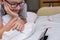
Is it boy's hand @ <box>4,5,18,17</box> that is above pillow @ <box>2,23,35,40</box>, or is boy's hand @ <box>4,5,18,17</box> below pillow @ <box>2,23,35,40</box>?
above

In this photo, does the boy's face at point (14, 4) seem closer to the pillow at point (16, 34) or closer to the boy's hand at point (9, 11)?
the boy's hand at point (9, 11)

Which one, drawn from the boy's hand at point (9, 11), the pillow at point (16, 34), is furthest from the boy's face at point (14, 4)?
the pillow at point (16, 34)

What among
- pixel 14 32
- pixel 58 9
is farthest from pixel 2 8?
pixel 58 9

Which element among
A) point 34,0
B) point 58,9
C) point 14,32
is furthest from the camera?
point 34,0

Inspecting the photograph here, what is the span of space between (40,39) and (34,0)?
9.88 feet

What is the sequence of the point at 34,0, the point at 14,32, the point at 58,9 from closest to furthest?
the point at 14,32 < the point at 58,9 < the point at 34,0

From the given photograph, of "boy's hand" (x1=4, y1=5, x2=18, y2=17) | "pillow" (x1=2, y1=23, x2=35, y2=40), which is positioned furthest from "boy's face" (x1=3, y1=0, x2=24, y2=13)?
"pillow" (x1=2, y1=23, x2=35, y2=40)

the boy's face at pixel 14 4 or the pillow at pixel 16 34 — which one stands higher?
the boy's face at pixel 14 4

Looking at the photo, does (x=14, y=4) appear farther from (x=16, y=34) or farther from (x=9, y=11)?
(x=16, y=34)

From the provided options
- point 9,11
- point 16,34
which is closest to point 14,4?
point 9,11

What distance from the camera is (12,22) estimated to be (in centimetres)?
96

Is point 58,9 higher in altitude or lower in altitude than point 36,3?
higher

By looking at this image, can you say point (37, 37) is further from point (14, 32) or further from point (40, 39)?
point (14, 32)

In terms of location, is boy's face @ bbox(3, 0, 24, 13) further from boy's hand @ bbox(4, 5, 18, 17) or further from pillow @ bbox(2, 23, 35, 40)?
pillow @ bbox(2, 23, 35, 40)
